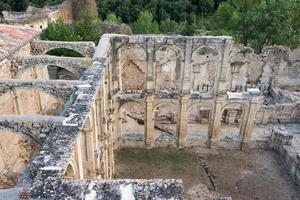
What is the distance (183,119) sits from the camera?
19.9m

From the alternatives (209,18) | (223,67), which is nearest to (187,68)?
(223,67)

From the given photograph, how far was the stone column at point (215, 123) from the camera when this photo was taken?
1975 cm

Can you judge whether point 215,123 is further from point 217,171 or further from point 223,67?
point 223,67

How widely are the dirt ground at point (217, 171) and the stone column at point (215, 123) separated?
0.80m

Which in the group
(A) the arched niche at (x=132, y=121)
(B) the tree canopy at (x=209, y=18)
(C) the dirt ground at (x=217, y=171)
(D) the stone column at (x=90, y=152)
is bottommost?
(C) the dirt ground at (x=217, y=171)

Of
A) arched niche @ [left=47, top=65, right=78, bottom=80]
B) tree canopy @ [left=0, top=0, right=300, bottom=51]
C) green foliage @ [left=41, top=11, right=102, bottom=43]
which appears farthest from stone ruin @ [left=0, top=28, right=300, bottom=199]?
arched niche @ [left=47, top=65, right=78, bottom=80]

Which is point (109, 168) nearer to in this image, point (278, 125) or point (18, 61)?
point (18, 61)

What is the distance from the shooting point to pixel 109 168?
17.6m

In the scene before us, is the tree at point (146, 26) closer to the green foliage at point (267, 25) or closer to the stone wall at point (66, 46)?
the green foliage at point (267, 25)

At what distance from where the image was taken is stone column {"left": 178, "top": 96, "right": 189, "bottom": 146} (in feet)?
64.1

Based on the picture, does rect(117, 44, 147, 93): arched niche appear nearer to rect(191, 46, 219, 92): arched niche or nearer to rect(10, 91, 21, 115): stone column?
rect(191, 46, 219, 92): arched niche

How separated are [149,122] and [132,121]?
278 centimetres

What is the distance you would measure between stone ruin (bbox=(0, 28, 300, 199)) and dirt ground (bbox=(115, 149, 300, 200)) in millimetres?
672

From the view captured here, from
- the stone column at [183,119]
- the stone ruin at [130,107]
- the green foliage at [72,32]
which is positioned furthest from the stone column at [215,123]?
the green foliage at [72,32]
